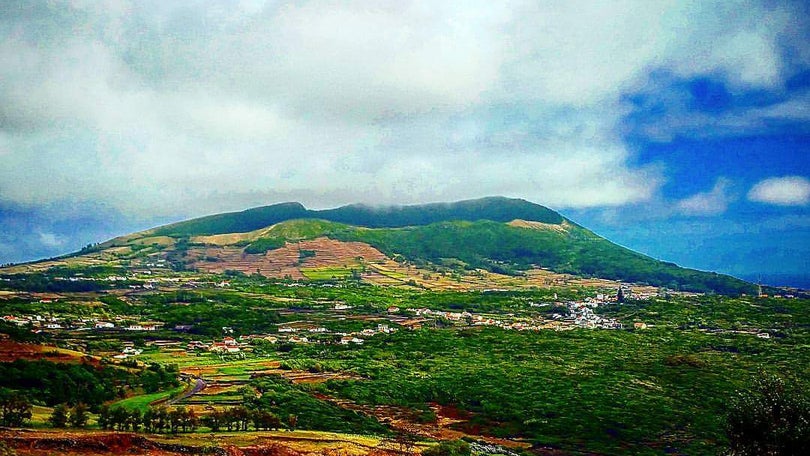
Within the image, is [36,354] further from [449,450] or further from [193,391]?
[449,450]

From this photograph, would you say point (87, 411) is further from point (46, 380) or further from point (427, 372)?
point (427, 372)

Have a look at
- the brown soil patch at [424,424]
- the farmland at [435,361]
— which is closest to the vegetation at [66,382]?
the farmland at [435,361]

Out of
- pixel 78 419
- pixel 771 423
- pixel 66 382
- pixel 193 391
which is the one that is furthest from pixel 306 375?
pixel 771 423

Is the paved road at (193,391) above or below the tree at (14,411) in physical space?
below

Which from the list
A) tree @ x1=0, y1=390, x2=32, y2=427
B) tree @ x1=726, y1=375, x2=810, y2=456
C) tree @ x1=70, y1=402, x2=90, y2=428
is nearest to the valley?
tree @ x1=70, y1=402, x2=90, y2=428

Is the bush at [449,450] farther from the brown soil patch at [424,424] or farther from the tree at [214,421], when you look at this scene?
the tree at [214,421]

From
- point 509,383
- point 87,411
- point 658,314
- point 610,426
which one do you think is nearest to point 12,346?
point 87,411
